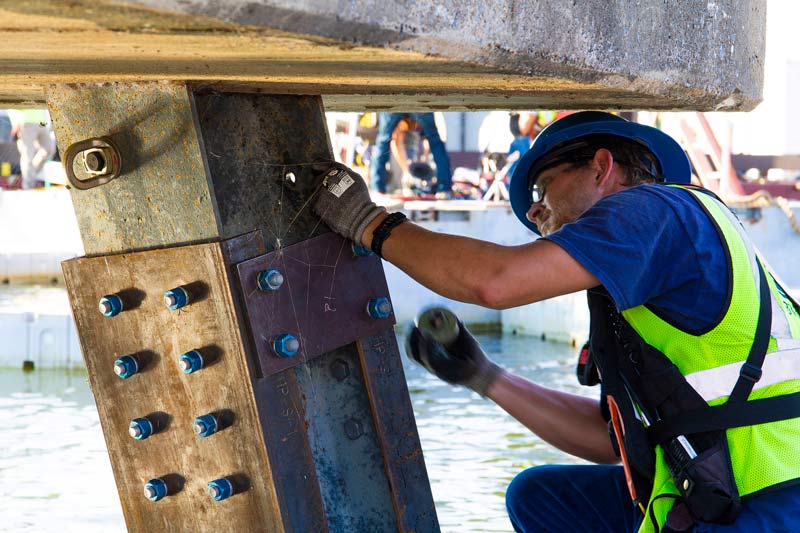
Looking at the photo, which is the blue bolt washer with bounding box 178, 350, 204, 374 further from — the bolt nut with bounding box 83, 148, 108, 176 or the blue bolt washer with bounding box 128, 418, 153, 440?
the bolt nut with bounding box 83, 148, 108, 176

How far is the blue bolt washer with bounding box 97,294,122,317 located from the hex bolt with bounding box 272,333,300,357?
33cm

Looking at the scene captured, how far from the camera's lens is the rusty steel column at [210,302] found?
220 centimetres

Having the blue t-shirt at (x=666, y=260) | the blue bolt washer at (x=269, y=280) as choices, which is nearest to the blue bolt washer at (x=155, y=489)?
the blue bolt washer at (x=269, y=280)

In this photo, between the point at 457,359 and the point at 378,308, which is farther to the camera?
the point at 457,359

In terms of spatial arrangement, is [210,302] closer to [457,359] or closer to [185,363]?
[185,363]

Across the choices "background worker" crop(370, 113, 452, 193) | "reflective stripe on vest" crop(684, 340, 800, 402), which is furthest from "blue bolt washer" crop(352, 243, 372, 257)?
"background worker" crop(370, 113, 452, 193)

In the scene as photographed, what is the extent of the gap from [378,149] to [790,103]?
47.9 ft

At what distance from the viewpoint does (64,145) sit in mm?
2324

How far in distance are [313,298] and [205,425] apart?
0.37 meters

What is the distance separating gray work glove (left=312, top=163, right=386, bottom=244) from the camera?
95.0 inches

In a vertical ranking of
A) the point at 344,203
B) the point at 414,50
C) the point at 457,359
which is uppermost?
the point at 414,50

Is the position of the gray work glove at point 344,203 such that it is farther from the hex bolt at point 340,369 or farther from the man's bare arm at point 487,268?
the hex bolt at point 340,369

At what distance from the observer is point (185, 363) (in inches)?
86.7

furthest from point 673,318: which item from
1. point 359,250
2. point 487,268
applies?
point 359,250
